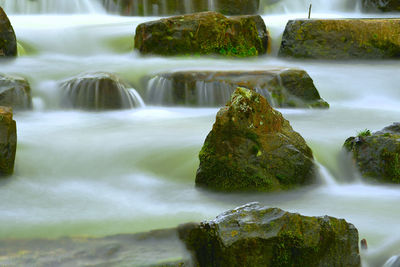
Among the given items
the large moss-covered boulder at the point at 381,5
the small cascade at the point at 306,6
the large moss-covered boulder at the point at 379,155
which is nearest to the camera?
the large moss-covered boulder at the point at 379,155

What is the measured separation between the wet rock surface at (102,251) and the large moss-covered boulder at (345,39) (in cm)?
753

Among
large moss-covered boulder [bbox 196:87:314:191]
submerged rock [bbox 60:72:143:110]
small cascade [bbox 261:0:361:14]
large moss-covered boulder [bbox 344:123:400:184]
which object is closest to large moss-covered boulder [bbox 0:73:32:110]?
submerged rock [bbox 60:72:143:110]

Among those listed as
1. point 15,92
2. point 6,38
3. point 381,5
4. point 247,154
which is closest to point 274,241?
point 247,154

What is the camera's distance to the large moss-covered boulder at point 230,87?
771 cm

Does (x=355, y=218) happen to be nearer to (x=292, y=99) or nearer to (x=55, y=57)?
(x=292, y=99)

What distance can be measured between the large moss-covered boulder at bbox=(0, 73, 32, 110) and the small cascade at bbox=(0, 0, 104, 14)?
22.3 ft

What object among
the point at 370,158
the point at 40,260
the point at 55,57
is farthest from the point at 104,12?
the point at 40,260

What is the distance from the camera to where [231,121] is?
4434 mm

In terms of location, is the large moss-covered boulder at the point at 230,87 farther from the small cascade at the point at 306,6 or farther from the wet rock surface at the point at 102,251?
the small cascade at the point at 306,6

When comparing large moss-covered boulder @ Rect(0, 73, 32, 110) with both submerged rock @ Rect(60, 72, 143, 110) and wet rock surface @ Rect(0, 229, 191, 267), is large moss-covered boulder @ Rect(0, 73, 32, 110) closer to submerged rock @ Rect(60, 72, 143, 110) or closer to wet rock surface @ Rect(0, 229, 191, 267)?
submerged rock @ Rect(60, 72, 143, 110)

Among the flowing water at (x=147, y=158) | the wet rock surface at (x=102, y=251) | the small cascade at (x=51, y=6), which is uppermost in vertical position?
the small cascade at (x=51, y=6)

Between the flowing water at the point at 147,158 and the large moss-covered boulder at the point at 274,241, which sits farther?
the flowing water at the point at 147,158

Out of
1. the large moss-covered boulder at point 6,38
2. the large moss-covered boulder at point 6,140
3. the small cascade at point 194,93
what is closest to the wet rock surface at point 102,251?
the large moss-covered boulder at point 6,140

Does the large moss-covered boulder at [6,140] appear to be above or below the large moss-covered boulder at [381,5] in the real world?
below
